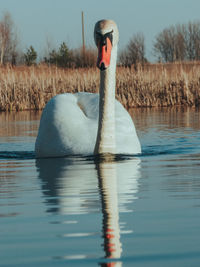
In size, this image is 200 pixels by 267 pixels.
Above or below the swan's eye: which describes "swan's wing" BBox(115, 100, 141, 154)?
below

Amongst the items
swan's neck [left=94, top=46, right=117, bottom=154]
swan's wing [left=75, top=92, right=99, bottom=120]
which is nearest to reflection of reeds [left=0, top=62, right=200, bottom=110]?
swan's wing [left=75, top=92, right=99, bottom=120]

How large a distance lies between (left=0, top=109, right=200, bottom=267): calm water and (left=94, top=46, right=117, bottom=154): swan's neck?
20cm

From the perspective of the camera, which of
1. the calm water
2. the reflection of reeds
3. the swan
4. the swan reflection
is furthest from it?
A: the reflection of reeds

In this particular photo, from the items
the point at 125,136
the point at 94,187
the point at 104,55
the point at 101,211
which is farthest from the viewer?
the point at 125,136

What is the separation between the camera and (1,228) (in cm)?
374

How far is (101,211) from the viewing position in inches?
163

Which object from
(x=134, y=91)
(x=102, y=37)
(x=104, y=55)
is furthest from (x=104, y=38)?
(x=134, y=91)

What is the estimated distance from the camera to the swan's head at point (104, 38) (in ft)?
22.8

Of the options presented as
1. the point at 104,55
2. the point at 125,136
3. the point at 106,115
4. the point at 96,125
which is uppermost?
the point at 104,55

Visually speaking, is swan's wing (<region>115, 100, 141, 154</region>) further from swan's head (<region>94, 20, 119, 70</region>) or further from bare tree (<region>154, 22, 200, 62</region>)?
bare tree (<region>154, 22, 200, 62</region>)

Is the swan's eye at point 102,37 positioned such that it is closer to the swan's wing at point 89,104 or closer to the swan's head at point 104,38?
the swan's head at point 104,38

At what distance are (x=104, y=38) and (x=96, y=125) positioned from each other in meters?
1.15

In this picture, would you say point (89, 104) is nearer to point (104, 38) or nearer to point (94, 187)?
point (104, 38)

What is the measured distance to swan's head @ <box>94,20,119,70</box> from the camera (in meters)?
6.96
